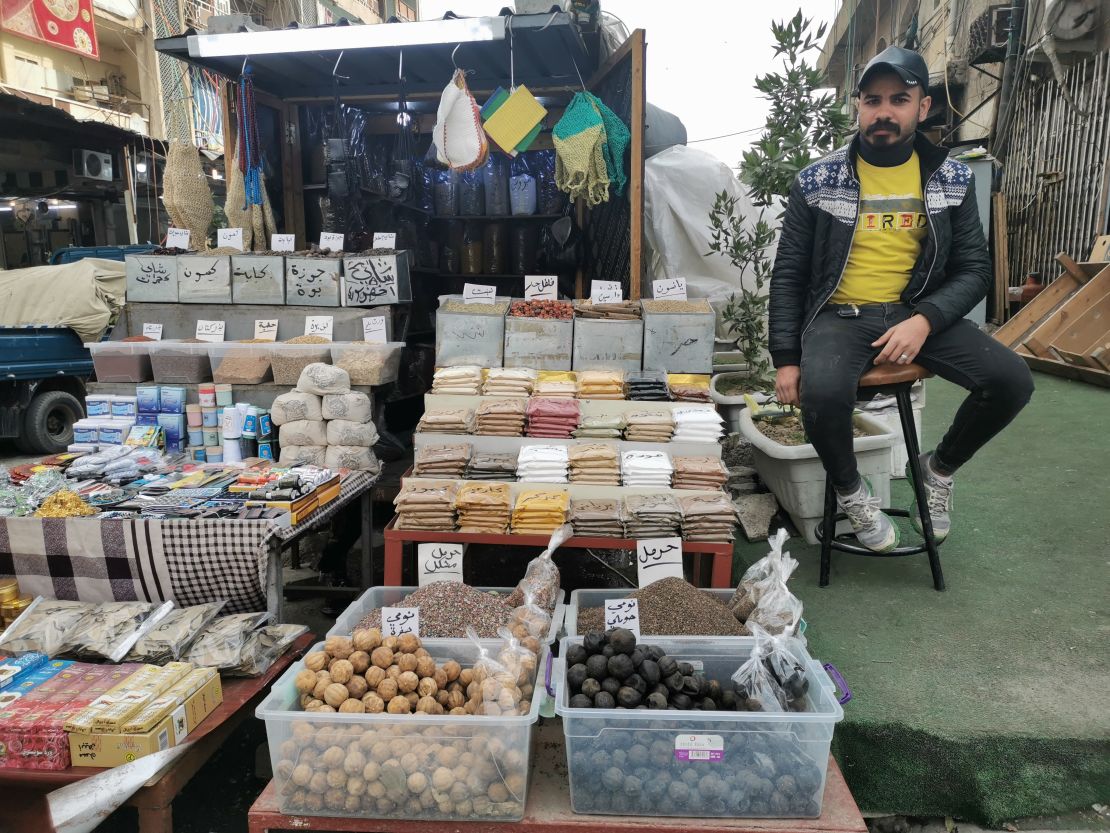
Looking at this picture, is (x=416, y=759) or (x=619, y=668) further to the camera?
(x=619, y=668)

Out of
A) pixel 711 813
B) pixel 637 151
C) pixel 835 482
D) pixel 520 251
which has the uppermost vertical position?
pixel 637 151

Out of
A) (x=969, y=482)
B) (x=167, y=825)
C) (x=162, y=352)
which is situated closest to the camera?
(x=167, y=825)

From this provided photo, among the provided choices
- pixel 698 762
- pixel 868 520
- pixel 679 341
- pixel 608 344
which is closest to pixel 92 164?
pixel 608 344

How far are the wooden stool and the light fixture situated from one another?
267cm

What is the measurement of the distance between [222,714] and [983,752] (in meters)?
1.87

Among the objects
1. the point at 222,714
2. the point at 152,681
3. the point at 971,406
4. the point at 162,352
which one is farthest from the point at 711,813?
the point at 162,352

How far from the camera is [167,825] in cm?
171

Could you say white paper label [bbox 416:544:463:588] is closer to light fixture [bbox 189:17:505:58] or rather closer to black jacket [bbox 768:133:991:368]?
black jacket [bbox 768:133:991:368]

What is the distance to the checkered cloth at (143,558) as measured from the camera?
7.49 ft

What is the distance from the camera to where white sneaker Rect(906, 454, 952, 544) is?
2.68 metres

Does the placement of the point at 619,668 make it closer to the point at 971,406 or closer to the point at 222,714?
the point at 222,714

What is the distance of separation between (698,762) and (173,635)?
56.1 inches

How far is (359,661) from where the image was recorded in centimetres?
184

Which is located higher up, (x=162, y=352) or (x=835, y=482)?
(x=162, y=352)
